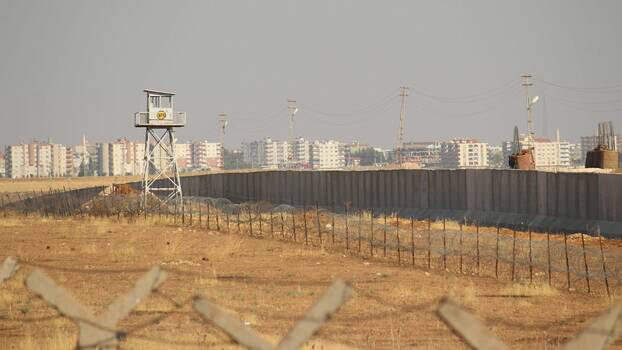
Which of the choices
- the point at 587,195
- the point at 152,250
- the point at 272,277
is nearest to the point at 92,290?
the point at 272,277

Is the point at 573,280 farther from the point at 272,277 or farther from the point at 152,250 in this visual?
the point at 152,250

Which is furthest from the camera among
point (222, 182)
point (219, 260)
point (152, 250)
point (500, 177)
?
point (222, 182)

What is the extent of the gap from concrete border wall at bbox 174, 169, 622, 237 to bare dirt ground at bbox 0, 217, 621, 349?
32.9 feet

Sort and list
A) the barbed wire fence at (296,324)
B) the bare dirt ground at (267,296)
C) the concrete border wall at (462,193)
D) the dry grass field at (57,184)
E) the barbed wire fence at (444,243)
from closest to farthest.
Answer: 1. the barbed wire fence at (296,324)
2. the bare dirt ground at (267,296)
3. the barbed wire fence at (444,243)
4. the concrete border wall at (462,193)
5. the dry grass field at (57,184)

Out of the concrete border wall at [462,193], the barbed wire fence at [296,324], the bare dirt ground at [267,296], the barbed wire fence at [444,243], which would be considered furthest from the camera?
the concrete border wall at [462,193]

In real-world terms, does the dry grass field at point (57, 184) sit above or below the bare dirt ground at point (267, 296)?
above

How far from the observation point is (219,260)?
31.1 meters

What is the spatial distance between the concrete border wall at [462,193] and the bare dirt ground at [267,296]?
32.9 ft

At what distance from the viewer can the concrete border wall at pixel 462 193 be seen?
139 feet

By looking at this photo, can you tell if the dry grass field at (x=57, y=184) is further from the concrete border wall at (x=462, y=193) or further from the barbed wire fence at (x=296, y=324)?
the barbed wire fence at (x=296, y=324)

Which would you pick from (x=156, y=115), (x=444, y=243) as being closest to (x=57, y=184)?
(x=156, y=115)

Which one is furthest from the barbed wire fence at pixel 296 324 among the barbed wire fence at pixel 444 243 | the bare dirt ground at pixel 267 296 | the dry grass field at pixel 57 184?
the dry grass field at pixel 57 184

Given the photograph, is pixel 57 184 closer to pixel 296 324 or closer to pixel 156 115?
pixel 156 115

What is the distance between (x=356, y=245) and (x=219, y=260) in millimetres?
6222
